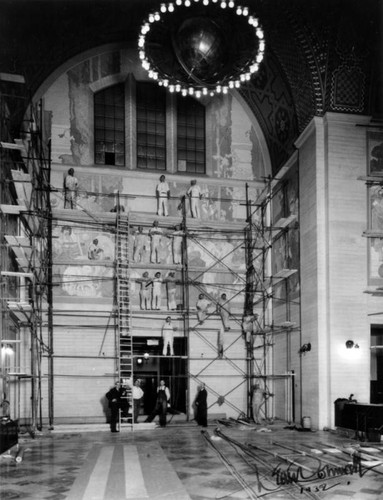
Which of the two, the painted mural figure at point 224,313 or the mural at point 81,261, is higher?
the mural at point 81,261

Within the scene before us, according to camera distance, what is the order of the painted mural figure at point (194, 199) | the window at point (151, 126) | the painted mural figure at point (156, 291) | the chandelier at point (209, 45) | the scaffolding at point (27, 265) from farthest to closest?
the window at point (151, 126)
the painted mural figure at point (194, 199)
the painted mural figure at point (156, 291)
the chandelier at point (209, 45)
the scaffolding at point (27, 265)

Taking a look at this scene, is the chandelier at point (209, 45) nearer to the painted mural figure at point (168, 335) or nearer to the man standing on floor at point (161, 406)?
the painted mural figure at point (168, 335)

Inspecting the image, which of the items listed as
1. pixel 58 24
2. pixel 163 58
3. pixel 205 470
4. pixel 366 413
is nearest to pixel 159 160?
pixel 163 58

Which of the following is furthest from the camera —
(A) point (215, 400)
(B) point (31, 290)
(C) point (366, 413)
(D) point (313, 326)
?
(A) point (215, 400)

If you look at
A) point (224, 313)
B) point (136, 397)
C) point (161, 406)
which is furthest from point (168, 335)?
point (161, 406)

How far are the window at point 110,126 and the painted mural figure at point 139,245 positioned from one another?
121 inches

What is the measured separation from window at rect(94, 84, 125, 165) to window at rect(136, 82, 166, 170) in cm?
70

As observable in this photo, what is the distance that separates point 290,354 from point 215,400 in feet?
12.0

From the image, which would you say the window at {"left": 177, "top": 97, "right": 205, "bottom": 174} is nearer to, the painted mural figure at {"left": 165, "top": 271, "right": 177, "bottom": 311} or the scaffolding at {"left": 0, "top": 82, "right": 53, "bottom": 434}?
the painted mural figure at {"left": 165, "top": 271, "right": 177, "bottom": 311}

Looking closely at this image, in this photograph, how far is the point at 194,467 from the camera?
12.0 m

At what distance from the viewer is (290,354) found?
21266 millimetres

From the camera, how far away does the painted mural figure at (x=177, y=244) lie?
2306cm

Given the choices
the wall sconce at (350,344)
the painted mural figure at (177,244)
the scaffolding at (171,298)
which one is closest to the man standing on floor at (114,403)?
the scaffolding at (171,298)

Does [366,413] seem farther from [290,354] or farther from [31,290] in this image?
[31,290]
